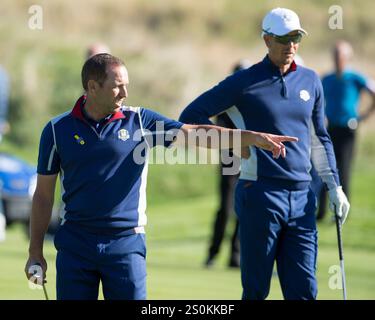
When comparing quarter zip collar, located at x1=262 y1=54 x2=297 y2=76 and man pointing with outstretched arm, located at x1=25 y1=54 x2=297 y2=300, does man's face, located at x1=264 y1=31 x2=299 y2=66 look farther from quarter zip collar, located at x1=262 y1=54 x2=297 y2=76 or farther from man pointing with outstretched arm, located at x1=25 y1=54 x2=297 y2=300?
man pointing with outstretched arm, located at x1=25 y1=54 x2=297 y2=300

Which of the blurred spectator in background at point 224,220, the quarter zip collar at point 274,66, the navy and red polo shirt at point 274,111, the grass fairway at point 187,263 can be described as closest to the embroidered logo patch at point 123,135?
the navy and red polo shirt at point 274,111

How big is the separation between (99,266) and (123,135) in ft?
2.54

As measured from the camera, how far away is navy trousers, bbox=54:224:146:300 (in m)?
6.84

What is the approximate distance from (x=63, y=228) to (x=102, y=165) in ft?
1.52

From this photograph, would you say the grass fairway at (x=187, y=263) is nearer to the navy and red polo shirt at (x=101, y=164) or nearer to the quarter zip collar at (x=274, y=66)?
the quarter zip collar at (x=274, y=66)

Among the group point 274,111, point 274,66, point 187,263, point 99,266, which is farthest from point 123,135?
point 187,263

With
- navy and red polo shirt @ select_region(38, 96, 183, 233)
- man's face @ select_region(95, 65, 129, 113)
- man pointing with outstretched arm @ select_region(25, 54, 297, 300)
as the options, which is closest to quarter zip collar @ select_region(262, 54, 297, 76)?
man pointing with outstretched arm @ select_region(25, 54, 297, 300)

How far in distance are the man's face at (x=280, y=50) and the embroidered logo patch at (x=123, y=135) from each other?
1.79 m

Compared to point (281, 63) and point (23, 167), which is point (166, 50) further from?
point (281, 63)

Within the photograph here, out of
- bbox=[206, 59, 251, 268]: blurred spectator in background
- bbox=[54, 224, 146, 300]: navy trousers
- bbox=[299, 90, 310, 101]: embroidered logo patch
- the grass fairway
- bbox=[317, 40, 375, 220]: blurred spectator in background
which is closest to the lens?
bbox=[54, 224, 146, 300]: navy trousers

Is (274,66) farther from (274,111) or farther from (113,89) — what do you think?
(113,89)

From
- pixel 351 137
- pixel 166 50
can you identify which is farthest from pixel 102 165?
pixel 166 50

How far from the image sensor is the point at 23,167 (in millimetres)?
18266

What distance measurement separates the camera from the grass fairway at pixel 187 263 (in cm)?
1170
